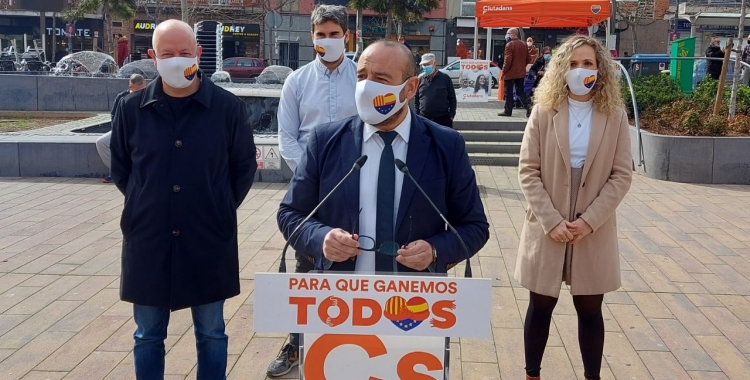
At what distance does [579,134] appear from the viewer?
3775mm

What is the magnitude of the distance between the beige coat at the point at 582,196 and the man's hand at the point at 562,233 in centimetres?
2

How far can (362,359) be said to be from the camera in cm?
249

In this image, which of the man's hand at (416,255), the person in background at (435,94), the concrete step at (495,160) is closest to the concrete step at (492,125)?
the concrete step at (495,160)

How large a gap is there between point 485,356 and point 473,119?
985 cm

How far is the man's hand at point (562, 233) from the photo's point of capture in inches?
145

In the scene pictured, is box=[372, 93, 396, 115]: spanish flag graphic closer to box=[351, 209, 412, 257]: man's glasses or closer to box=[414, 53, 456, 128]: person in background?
box=[351, 209, 412, 257]: man's glasses

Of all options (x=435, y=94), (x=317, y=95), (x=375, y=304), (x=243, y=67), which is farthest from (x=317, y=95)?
(x=243, y=67)

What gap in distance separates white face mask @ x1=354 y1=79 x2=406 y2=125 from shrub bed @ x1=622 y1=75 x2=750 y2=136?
9261mm

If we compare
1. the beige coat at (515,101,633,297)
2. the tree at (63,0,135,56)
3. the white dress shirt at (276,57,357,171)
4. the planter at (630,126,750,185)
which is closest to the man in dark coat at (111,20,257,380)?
the white dress shirt at (276,57,357,171)

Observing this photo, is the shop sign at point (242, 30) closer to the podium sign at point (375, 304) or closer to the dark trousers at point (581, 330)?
the dark trousers at point (581, 330)

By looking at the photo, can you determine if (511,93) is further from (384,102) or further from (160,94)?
(384,102)

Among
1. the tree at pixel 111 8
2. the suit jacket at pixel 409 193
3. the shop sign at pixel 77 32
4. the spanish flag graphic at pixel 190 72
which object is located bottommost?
the suit jacket at pixel 409 193

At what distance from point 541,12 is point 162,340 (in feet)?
54.5

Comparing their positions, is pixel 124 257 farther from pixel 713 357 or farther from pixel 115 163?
pixel 713 357
